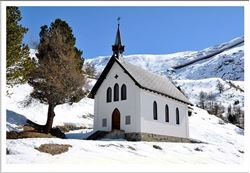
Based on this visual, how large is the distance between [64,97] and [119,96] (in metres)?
4.80

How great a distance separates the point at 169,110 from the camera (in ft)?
107

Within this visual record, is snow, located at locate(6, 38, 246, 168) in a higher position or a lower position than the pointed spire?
lower

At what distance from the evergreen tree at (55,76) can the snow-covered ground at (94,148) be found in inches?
148

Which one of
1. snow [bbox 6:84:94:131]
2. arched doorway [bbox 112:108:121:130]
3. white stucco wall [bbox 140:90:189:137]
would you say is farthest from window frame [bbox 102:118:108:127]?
snow [bbox 6:84:94:131]

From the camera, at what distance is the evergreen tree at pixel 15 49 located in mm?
20891

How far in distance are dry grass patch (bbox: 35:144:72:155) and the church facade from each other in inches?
403

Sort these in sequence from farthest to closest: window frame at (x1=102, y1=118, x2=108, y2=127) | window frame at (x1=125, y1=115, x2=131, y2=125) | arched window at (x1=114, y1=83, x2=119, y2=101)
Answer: window frame at (x1=102, y1=118, x2=108, y2=127) → arched window at (x1=114, y1=83, x2=119, y2=101) → window frame at (x1=125, y1=115, x2=131, y2=125)

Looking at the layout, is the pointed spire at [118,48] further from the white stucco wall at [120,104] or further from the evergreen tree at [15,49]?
the evergreen tree at [15,49]

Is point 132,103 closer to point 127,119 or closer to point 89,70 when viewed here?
point 127,119

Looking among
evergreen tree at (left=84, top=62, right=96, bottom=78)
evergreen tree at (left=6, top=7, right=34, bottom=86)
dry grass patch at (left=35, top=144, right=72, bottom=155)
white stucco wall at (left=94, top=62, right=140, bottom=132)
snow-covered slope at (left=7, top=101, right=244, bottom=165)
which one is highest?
evergreen tree at (left=84, top=62, right=96, bottom=78)

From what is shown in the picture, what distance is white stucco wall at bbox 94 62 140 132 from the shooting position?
2866cm

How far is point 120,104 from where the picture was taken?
3005cm

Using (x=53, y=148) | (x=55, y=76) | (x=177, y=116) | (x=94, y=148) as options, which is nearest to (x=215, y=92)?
(x=177, y=116)

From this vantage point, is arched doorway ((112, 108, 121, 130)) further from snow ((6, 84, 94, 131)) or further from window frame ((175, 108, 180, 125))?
snow ((6, 84, 94, 131))
